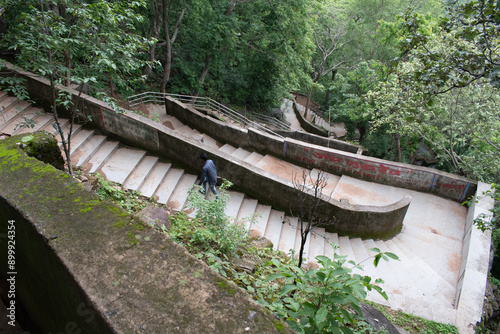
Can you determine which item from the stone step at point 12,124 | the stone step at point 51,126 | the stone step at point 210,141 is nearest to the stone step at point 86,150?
the stone step at point 51,126

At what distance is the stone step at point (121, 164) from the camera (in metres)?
6.50

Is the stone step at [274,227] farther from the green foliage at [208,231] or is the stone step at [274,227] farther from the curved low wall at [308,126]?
the curved low wall at [308,126]

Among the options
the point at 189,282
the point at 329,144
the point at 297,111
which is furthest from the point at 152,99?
the point at 297,111

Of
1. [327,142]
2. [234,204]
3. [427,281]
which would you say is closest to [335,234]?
[427,281]

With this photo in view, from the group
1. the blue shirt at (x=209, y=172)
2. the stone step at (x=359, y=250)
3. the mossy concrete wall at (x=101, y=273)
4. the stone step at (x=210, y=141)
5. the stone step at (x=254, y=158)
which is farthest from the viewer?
the stone step at (x=210, y=141)

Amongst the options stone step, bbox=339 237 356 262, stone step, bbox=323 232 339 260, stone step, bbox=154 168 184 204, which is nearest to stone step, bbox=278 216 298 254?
stone step, bbox=323 232 339 260

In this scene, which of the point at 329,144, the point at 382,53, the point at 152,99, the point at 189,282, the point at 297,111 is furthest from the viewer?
the point at 297,111

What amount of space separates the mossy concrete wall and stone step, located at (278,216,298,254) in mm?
4609

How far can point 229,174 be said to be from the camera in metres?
7.45

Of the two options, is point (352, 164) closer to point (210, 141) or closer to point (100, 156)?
point (210, 141)

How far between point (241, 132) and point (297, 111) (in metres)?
16.5

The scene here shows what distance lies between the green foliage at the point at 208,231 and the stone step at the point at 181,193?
1112 mm

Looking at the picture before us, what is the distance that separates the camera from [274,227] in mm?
7004

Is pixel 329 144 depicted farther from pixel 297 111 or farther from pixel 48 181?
pixel 48 181
